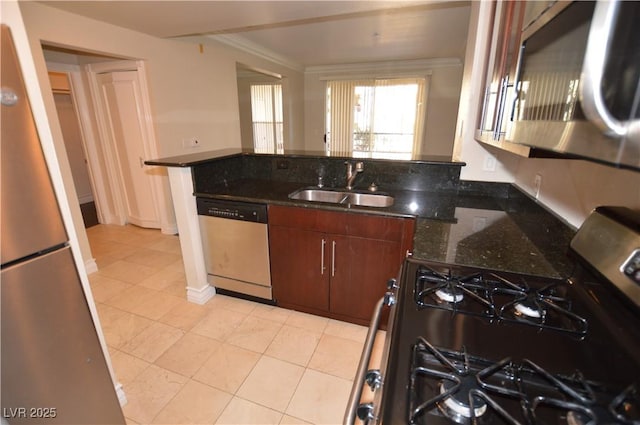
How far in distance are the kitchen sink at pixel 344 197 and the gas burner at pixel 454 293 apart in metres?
1.15

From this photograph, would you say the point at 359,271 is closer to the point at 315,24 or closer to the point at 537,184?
the point at 537,184

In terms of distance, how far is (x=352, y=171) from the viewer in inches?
87.2

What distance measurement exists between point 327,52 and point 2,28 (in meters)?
4.77

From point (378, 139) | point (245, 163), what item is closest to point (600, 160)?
point (245, 163)

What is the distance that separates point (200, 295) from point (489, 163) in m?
2.35

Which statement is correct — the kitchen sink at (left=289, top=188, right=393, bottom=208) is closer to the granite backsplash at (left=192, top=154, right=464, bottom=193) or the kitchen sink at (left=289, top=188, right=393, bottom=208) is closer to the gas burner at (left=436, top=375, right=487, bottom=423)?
the granite backsplash at (left=192, top=154, right=464, bottom=193)

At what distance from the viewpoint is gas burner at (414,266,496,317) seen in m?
0.85

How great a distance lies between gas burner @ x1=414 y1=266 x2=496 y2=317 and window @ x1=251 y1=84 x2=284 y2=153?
5.27 metres

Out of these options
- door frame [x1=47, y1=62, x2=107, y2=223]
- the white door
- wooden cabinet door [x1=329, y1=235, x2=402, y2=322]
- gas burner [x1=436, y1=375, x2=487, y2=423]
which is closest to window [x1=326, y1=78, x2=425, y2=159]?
the white door

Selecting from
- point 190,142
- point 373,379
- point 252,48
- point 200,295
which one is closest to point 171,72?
point 190,142

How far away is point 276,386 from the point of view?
5.35 feet

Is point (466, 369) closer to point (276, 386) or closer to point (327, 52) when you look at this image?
point (276, 386)

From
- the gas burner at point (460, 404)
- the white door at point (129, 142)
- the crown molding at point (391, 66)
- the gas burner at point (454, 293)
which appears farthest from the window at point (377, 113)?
the gas burner at point (460, 404)

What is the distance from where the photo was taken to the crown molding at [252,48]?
3.98 metres
